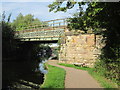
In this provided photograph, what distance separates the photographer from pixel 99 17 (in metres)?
8.60

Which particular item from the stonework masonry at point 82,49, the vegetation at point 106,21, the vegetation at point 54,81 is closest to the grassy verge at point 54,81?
the vegetation at point 54,81

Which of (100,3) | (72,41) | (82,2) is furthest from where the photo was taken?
(72,41)

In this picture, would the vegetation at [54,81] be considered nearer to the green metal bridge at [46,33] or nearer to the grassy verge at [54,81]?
the grassy verge at [54,81]

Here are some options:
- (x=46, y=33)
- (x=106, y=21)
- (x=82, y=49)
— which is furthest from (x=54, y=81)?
(x=46, y=33)

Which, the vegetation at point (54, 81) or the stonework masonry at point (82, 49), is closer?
the vegetation at point (54, 81)

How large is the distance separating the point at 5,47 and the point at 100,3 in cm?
1709

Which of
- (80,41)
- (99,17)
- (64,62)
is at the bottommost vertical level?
(64,62)

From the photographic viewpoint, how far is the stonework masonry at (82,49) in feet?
50.7

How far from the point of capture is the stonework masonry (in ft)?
50.7

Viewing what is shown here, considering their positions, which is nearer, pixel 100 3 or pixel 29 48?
pixel 100 3

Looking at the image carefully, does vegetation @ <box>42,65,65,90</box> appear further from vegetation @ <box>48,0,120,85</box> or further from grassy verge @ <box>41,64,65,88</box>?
vegetation @ <box>48,0,120,85</box>

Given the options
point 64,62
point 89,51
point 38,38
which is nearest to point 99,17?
point 89,51

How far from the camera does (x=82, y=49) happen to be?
1609cm

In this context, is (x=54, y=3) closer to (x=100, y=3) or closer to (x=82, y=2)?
(x=82, y=2)
